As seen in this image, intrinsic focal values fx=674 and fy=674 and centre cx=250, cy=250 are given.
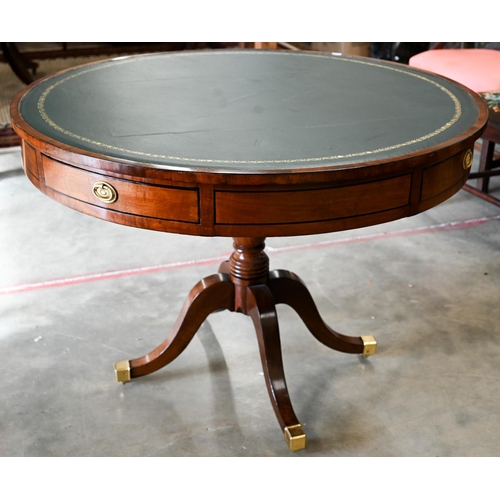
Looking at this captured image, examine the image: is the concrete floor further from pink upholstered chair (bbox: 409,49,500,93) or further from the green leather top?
the green leather top

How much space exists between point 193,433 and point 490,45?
3036 millimetres

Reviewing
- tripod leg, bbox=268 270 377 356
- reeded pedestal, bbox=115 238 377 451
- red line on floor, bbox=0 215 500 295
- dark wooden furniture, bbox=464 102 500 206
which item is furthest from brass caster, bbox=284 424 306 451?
dark wooden furniture, bbox=464 102 500 206

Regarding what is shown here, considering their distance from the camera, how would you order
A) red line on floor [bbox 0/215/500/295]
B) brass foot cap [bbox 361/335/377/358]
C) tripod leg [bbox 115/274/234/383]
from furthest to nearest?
1. red line on floor [bbox 0/215/500/295]
2. brass foot cap [bbox 361/335/377/358]
3. tripod leg [bbox 115/274/234/383]

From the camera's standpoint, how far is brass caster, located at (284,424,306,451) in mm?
1783

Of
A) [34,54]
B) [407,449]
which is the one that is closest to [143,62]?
[407,449]

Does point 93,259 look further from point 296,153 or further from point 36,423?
point 296,153

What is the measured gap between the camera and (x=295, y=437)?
1782 millimetres

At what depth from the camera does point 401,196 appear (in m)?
1.40

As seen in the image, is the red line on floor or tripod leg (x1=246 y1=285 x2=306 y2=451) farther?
the red line on floor

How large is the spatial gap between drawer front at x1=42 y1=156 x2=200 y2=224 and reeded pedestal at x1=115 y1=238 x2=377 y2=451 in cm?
53

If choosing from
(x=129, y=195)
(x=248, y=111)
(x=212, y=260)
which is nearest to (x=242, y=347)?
(x=212, y=260)

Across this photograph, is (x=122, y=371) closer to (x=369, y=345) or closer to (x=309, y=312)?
(x=309, y=312)

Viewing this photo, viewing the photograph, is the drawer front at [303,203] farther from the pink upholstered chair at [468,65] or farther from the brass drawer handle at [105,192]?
the pink upholstered chair at [468,65]

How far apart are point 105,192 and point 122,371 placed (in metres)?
0.84
